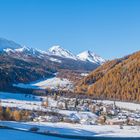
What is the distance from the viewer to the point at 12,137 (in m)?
61.2

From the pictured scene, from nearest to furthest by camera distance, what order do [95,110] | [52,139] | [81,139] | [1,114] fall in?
[52,139] < [81,139] < [1,114] < [95,110]

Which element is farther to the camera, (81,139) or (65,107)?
(65,107)

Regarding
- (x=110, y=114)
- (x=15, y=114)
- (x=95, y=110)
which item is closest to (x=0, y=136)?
(x=15, y=114)

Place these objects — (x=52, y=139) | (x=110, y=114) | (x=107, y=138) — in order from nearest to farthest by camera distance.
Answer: (x=52, y=139), (x=107, y=138), (x=110, y=114)

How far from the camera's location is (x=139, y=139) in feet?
261

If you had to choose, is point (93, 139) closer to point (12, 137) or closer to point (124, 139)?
point (124, 139)

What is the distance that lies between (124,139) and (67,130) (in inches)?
439

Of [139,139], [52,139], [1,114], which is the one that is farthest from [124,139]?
[1,114]

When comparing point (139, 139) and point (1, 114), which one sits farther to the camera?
point (1, 114)

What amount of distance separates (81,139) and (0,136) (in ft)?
50.8

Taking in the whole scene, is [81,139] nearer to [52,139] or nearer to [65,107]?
[52,139]

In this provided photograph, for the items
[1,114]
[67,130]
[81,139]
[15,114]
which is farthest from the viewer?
[15,114]

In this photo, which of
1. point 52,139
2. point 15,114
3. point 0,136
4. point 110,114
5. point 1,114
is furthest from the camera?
point 110,114

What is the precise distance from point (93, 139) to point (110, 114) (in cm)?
10535
